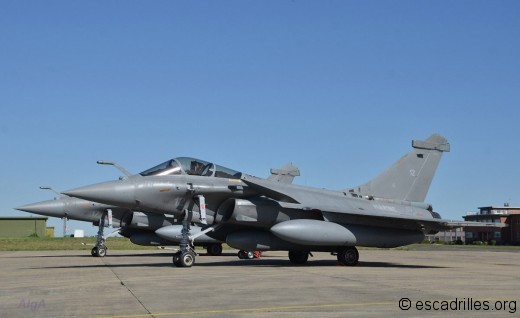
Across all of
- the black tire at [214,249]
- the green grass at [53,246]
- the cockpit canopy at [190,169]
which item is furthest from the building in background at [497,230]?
the cockpit canopy at [190,169]

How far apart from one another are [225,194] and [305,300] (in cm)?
879

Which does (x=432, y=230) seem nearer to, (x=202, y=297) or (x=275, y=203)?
(x=275, y=203)

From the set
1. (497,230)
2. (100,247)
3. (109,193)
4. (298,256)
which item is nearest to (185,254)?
(109,193)

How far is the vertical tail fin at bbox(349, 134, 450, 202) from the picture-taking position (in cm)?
2086

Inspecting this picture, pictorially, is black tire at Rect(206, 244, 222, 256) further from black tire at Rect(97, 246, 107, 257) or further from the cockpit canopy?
the cockpit canopy

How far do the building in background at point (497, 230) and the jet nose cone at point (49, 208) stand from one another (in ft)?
201

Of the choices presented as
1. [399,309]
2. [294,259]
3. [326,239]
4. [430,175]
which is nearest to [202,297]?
[399,309]

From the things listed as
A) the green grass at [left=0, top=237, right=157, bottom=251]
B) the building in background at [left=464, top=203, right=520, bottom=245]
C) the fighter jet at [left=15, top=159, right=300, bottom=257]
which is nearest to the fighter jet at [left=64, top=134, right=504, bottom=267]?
the fighter jet at [left=15, top=159, right=300, bottom=257]

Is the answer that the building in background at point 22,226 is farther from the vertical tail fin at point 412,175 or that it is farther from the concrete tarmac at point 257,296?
the concrete tarmac at point 257,296

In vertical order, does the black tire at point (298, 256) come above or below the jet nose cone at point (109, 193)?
below

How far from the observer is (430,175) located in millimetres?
21312

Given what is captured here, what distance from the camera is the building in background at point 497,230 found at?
83.4 meters

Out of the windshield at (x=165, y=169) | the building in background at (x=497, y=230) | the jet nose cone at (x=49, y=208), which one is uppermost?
the windshield at (x=165, y=169)

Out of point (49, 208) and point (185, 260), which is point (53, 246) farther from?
point (185, 260)
